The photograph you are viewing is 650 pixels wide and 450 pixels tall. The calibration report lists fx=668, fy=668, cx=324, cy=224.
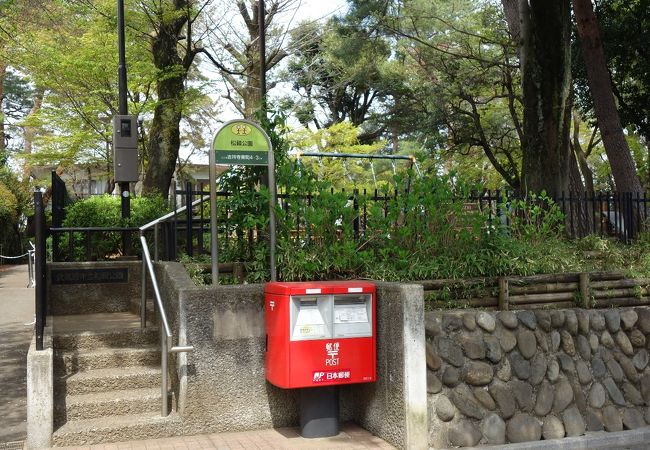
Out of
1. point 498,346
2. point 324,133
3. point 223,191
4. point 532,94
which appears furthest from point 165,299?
point 324,133

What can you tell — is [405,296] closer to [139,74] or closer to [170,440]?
[170,440]

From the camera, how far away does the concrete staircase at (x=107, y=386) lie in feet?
19.5

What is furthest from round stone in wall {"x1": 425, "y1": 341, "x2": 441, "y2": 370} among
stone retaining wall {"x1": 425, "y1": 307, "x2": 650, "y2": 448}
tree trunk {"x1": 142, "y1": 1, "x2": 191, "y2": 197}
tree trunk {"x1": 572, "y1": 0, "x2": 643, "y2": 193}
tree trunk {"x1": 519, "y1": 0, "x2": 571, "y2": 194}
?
tree trunk {"x1": 142, "y1": 1, "x2": 191, "y2": 197}

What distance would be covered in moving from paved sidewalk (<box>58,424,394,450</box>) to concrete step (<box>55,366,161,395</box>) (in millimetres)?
816

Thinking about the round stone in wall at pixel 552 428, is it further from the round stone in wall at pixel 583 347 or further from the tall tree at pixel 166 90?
the tall tree at pixel 166 90

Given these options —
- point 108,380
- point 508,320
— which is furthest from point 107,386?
point 508,320

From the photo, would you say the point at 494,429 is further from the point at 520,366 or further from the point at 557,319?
the point at 557,319

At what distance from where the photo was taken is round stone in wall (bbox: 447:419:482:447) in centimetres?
595

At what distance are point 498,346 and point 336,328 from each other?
1606 millimetres

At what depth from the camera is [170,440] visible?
19.7 ft

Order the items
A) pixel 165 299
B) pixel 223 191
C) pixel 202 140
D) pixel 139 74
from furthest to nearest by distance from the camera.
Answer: pixel 202 140, pixel 139 74, pixel 223 191, pixel 165 299

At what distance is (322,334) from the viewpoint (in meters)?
5.90

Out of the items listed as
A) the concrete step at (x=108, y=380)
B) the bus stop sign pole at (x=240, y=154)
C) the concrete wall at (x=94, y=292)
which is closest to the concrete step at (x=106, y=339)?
the concrete step at (x=108, y=380)

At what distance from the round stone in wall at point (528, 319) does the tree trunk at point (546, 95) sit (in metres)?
4.98
